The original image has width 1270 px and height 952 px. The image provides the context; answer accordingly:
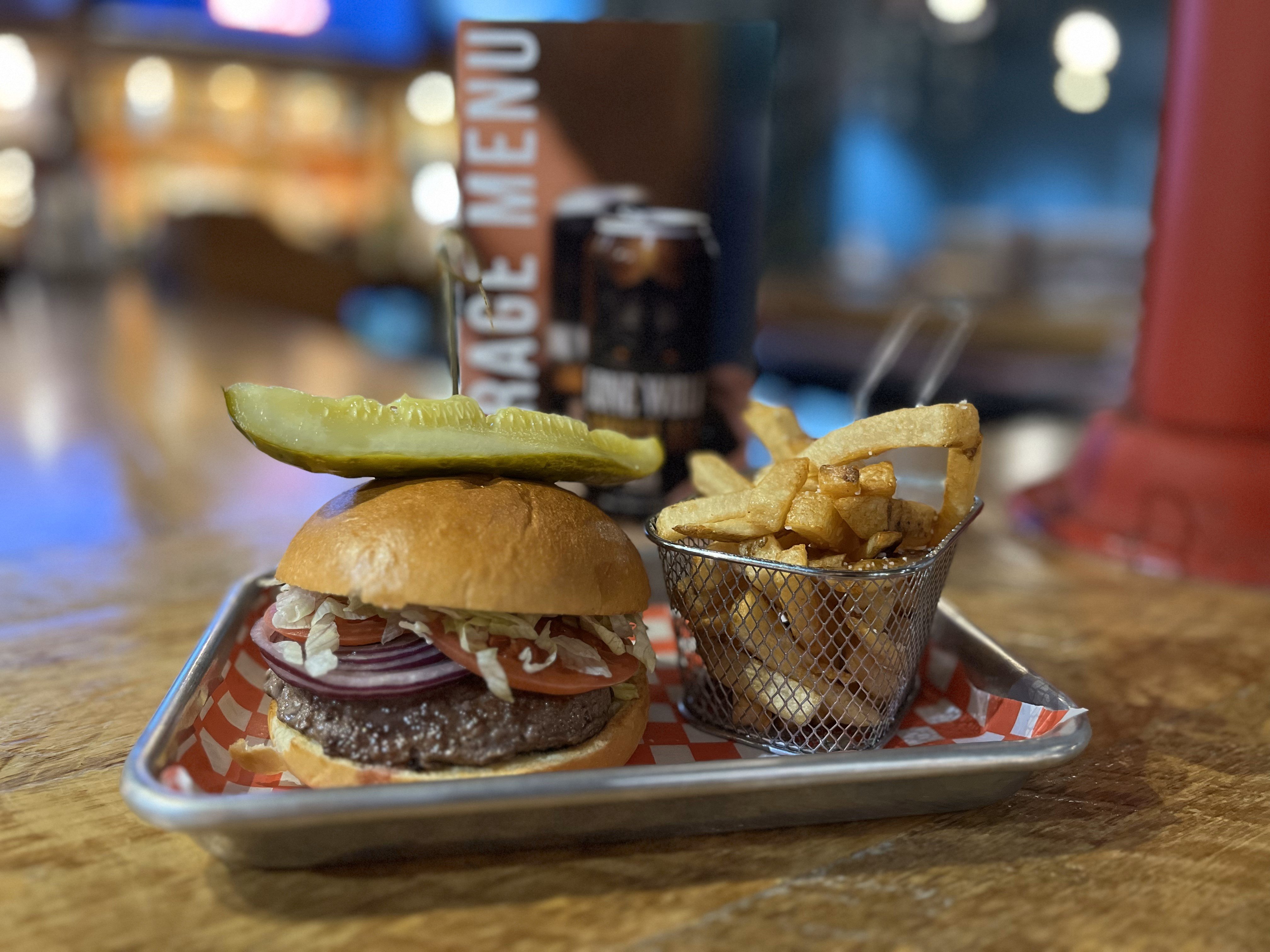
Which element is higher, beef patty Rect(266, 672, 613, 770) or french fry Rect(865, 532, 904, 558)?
french fry Rect(865, 532, 904, 558)

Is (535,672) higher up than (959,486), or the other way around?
(959,486)

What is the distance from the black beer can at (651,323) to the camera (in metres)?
1.60

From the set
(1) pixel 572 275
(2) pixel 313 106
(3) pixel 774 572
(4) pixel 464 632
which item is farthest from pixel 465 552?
(2) pixel 313 106

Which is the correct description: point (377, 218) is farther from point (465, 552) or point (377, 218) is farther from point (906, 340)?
point (465, 552)

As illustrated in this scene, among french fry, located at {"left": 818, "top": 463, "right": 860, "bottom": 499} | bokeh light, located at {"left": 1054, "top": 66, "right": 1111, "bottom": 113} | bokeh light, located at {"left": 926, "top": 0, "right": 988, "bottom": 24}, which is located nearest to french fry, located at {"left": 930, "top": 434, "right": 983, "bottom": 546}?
french fry, located at {"left": 818, "top": 463, "right": 860, "bottom": 499}

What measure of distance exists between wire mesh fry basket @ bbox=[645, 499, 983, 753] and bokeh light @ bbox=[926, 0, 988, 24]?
6.75 m

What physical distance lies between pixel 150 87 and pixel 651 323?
44.7 ft

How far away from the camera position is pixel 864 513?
978mm

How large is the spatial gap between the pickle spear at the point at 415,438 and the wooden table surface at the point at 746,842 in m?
0.35

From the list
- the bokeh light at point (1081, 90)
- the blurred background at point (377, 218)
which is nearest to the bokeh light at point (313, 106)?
the blurred background at point (377, 218)

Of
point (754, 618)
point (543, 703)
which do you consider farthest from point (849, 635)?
point (543, 703)

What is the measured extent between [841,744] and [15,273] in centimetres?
1321

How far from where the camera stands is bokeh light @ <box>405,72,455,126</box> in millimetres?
13367

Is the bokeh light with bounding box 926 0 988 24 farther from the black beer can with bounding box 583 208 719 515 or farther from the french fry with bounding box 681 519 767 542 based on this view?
the french fry with bounding box 681 519 767 542
